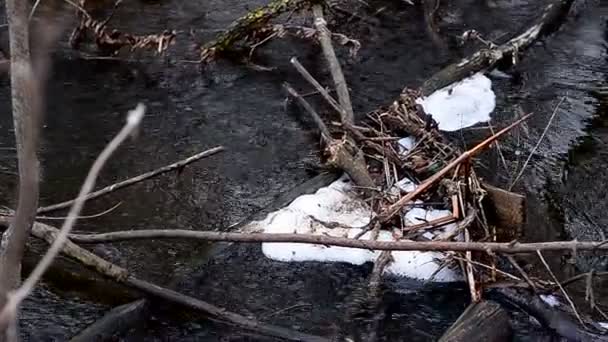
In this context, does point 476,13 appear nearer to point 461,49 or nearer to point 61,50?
point 461,49

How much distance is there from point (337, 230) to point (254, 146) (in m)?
1.36

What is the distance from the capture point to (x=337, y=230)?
16.8 feet

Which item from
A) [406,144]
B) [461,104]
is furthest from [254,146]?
[461,104]

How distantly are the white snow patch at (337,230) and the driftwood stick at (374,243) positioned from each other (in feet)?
3.00

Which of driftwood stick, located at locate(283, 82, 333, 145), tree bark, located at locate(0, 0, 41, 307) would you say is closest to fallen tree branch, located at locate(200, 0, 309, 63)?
driftwood stick, located at locate(283, 82, 333, 145)

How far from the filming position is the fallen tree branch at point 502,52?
6.89 meters

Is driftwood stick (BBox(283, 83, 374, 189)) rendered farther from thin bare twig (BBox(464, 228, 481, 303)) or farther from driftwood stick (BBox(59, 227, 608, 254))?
driftwood stick (BBox(59, 227, 608, 254))

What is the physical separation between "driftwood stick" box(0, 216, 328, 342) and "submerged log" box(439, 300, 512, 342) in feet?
2.38

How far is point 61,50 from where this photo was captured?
7555 millimetres

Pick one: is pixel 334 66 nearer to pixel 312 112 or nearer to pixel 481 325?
pixel 312 112

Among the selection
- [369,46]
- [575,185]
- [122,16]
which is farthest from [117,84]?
[575,185]

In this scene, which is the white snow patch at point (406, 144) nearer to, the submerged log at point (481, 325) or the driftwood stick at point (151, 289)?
the submerged log at point (481, 325)

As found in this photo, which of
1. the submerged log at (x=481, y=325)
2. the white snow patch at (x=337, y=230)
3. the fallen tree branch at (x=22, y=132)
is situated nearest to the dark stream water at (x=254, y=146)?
the white snow patch at (x=337, y=230)

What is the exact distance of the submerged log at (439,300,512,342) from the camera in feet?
13.9
